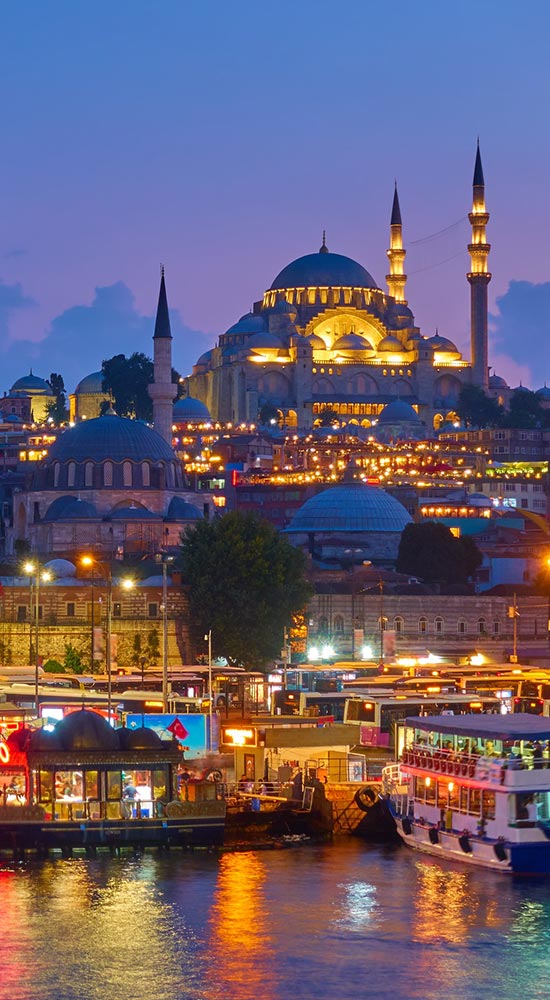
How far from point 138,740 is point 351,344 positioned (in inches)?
5231

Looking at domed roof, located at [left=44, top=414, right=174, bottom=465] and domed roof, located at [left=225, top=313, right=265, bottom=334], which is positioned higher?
domed roof, located at [left=225, top=313, right=265, bottom=334]

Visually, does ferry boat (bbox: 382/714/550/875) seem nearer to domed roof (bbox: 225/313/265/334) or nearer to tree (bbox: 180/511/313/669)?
tree (bbox: 180/511/313/669)

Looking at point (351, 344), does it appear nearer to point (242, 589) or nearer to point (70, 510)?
point (70, 510)

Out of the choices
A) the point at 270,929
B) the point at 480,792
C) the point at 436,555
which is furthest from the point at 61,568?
the point at 270,929

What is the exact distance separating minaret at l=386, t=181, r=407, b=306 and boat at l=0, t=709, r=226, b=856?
146851mm

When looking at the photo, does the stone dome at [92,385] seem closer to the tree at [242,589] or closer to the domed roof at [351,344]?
the domed roof at [351,344]

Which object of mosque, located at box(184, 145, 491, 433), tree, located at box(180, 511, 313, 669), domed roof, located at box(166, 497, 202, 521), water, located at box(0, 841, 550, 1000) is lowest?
water, located at box(0, 841, 550, 1000)

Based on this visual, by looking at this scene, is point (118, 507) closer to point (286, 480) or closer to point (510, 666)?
point (286, 480)

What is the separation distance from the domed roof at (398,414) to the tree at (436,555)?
58542mm

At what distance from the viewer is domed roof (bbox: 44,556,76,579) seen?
82.1 m

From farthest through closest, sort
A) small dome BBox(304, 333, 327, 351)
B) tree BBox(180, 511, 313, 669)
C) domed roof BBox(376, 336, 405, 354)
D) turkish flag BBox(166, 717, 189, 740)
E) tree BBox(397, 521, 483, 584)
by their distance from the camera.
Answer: domed roof BBox(376, 336, 405, 354)
small dome BBox(304, 333, 327, 351)
tree BBox(397, 521, 483, 584)
tree BBox(180, 511, 313, 669)
turkish flag BBox(166, 717, 189, 740)

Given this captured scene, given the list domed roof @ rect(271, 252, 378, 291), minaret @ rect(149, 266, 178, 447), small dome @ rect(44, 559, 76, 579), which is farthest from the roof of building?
small dome @ rect(44, 559, 76, 579)

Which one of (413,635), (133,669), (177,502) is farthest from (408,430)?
(133,669)

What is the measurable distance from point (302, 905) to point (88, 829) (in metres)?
5.12
